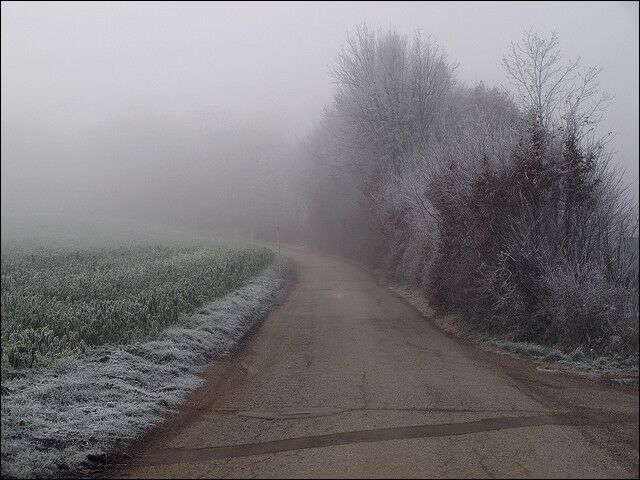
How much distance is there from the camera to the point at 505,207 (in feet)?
35.3

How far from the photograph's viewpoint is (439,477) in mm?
4535

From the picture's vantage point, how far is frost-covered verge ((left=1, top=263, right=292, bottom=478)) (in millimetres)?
5340

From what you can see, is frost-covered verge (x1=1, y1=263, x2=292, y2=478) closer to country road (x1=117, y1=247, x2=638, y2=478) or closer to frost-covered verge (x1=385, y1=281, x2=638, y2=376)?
country road (x1=117, y1=247, x2=638, y2=478)

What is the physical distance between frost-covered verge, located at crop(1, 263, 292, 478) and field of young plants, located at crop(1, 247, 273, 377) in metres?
0.44

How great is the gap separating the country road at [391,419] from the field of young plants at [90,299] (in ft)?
6.87

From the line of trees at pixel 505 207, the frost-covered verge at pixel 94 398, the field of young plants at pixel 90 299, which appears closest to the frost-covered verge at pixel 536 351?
the line of trees at pixel 505 207

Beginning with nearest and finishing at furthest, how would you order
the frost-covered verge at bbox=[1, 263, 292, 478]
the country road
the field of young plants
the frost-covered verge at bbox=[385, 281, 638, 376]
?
the country road < the frost-covered verge at bbox=[1, 263, 292, 478] < the frost-covered verge at bbox=[385, 281, 638, 376] < the field of young plants

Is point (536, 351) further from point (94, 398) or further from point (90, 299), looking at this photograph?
point (90, 299)

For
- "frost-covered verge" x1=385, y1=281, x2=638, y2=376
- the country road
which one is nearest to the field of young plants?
the country road

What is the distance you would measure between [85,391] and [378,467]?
13.5ft

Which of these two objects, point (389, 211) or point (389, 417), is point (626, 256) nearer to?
point (389, 417)

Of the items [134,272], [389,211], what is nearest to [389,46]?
[389,211]

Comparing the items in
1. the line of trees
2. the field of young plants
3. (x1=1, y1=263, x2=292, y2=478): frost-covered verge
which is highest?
the line of trees

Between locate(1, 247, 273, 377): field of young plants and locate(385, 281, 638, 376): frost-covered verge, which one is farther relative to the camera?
locate(1, 247, 273, 377): field of young plants
